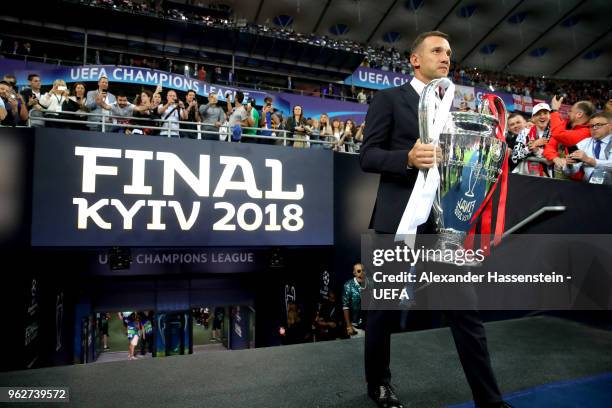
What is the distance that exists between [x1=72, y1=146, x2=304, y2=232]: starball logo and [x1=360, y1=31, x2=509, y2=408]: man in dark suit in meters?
4.06

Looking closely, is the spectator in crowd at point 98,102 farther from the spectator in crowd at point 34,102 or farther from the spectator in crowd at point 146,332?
the spectator in crowd at point 146,332

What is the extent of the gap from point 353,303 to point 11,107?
519 centimetres

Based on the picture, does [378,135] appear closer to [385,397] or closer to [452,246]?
[452,246]

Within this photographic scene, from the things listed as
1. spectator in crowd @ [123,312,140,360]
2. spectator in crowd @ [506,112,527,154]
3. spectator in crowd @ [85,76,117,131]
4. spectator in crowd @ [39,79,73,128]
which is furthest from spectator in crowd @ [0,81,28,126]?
spectator in crowd @ [123,312,140,360]

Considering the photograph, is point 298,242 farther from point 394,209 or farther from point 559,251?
point 394,209

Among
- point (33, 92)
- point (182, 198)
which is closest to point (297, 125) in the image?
point (182, 198)

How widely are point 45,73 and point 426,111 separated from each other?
558 inches

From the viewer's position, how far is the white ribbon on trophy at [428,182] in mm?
1466

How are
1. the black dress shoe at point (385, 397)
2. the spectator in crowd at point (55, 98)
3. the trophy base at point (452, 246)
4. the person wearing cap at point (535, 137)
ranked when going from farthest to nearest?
the spectator in crowd at point (55, 98) < the person wearing cap at point (535, 137) < the black dress shoe at point (385, 397) < the trophy base at point (452, 246)

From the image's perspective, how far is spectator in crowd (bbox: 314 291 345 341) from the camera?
231 inches

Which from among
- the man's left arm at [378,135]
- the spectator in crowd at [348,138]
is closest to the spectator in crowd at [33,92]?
the spectator in crowd at [348,138]

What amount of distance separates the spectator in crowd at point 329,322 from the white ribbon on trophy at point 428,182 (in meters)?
4.62

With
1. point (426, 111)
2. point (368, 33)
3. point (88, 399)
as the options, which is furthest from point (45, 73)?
point (368, 33)

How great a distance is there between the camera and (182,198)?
5.39 meters
